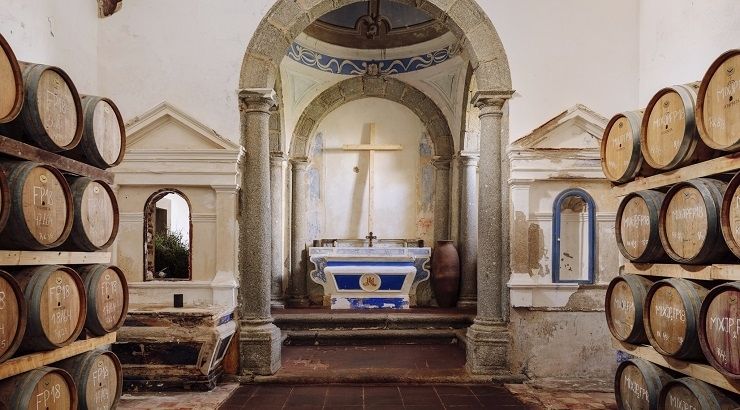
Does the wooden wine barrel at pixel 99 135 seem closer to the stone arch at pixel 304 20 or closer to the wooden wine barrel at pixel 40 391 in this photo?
the wooden wine barrel at pixel 40 391

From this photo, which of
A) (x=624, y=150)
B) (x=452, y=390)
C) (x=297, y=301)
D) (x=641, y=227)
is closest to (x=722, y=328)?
(x=641, y=227)

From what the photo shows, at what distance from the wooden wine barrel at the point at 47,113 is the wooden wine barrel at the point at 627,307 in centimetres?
382

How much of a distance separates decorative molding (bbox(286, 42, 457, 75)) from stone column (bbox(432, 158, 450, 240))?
183 centimetres

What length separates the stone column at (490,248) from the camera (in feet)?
18.8

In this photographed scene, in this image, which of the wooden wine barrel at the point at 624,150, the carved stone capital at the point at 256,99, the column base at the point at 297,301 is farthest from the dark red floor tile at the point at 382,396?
the column base at the point at 297,301

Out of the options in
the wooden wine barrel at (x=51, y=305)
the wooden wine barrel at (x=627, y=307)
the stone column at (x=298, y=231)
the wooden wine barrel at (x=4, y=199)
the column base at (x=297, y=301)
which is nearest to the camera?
the wooden wine barrel at (x=4, y=199)

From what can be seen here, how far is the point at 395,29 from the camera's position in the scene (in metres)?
9.78

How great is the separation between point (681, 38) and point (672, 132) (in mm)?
2291

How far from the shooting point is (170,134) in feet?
19.0

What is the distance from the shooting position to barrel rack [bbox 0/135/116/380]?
2.71m

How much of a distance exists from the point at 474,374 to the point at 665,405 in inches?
99.1

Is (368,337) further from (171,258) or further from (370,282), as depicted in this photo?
(171,258)

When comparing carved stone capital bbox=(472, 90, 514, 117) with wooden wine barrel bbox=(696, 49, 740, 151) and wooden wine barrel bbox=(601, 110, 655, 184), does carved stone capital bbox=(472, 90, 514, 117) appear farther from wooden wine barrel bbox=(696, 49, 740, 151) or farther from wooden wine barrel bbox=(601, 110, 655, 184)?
wooden wine barrel bbox=(696, 49, 740, 151)

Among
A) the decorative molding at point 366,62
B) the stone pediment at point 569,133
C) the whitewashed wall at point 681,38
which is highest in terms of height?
the decorative molding at point 366,62
